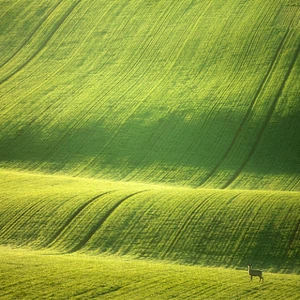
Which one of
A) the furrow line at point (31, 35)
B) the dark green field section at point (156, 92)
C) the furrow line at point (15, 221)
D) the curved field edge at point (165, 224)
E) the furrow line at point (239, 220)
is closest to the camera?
the curved field edge at point (165, 224)

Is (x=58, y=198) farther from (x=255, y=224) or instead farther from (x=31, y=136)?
(x=31, y=136)

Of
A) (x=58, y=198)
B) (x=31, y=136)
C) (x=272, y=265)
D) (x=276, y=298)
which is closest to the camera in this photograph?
(x=276, y=298)

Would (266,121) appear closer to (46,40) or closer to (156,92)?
(156,92)

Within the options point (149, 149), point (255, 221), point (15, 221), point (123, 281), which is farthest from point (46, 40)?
point (123, 281)

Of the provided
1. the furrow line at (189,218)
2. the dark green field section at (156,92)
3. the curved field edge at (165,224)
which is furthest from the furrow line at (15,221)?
the dark green field section at (156,92)

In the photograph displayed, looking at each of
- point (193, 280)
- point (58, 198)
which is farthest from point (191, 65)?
point (193, 280)

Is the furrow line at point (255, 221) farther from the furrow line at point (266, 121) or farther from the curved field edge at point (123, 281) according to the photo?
the furrow line at point (266, 121)

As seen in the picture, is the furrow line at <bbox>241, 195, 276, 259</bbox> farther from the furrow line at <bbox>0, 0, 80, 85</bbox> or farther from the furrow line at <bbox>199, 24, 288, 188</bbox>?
the furrow line at <bbox>0, 0, 80, 85</bbox>
